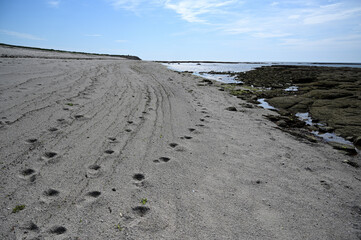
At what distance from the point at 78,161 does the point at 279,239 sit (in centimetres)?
300

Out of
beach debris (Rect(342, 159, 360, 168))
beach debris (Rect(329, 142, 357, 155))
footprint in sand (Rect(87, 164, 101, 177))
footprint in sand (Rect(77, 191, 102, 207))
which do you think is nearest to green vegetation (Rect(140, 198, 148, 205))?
footprint in sand (Rect(77, 191, 102, 207))

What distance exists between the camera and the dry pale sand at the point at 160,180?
2285 millimetres

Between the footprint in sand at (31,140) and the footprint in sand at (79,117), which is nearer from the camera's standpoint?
the footprint in sand at (31,140)

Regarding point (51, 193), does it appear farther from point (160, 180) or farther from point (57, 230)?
point (160, 180)

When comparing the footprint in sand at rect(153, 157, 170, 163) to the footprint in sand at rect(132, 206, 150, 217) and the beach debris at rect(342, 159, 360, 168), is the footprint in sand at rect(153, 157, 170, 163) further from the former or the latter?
the beach debris at rect(342, 159, 360, 168)

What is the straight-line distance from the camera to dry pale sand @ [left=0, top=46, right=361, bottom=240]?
2.29 metres

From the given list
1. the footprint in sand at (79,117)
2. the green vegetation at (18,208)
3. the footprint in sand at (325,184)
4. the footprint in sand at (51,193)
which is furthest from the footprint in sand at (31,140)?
the footprint in sand at (325,184)

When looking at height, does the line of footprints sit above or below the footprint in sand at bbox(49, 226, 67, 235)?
above

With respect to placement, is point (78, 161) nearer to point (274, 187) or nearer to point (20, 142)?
point (20, 142)

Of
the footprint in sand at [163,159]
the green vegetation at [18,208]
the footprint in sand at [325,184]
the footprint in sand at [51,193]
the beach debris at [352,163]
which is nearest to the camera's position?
the green vegetation at [18,208]

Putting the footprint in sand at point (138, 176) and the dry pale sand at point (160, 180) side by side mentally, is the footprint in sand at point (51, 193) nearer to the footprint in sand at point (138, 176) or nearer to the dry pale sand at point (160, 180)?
the dry pale sand at point (160, 180)

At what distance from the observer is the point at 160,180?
3.08 m

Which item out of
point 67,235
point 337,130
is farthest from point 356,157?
point 67,235

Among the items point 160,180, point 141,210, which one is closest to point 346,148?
point 160,180
